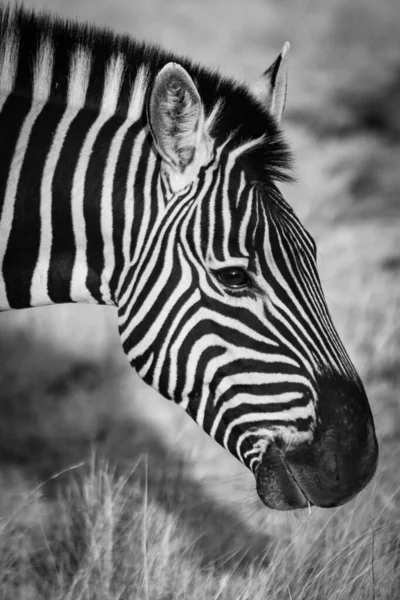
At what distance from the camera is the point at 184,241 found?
2.67m

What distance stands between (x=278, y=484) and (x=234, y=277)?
2.52 feet

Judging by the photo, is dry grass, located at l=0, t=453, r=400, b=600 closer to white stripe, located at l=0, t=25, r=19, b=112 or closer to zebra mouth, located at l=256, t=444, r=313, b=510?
zebra mouth, located at l=256, t=444, r=313, b=510

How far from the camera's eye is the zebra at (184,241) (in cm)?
253

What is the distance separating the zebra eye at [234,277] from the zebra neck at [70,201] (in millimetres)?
378

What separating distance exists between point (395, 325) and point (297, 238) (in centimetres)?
368

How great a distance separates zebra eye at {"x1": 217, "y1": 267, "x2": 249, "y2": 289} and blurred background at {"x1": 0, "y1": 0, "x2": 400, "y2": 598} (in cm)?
225

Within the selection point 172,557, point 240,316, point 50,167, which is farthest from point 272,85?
point 172,557

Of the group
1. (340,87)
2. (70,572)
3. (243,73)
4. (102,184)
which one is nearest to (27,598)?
(70,572)

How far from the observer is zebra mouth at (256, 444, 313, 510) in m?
2.54

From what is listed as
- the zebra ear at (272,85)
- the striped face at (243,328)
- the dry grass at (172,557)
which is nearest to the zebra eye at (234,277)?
the striped face at (243,328)

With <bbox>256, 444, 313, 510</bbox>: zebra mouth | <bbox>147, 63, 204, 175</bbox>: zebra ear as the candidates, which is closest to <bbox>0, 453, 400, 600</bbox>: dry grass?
<bbox>256, 444, 313, 510</bbox>: zebra mouth

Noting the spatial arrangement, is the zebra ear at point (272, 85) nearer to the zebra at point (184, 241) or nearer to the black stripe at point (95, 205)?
the zebra at point (184, 241)

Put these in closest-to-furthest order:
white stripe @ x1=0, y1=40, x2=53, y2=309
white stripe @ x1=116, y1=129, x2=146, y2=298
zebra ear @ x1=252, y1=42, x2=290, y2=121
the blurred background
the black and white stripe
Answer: the black and white stripe → white stripe @ x1=116, y1=129, x2=146, y2=298 → white stripe @ x1=0, y1=40, x2=53, y2=309 → zebra ear @ x1=252, y1=42, x2=290, y2=121 → the blurred background

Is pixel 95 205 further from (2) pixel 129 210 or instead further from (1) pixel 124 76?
(1) pixel 124 76
